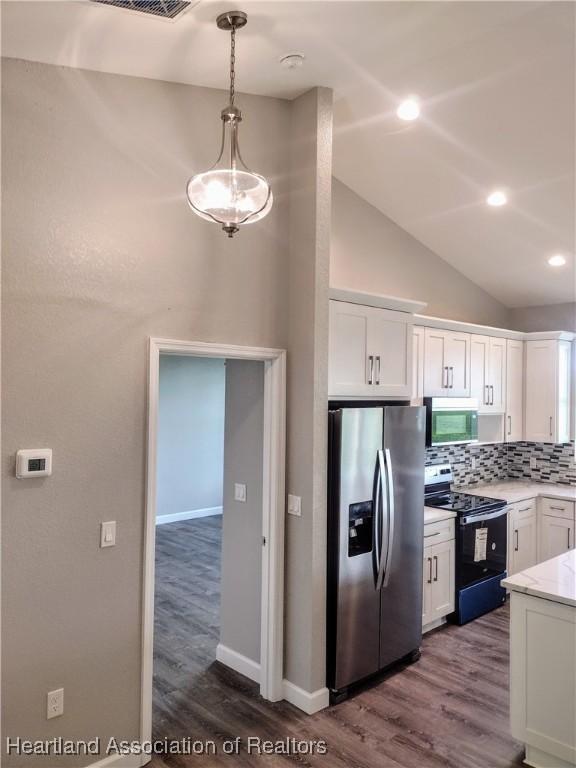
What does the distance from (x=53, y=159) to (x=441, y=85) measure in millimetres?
2224

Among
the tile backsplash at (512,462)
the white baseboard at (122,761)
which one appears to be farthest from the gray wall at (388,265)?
the white baseboard at (122,761)

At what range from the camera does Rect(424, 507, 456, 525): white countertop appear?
4125mm

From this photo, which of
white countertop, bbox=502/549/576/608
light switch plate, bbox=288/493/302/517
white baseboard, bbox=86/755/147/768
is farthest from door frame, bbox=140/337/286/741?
white countertop, bbox=502/549/576/608

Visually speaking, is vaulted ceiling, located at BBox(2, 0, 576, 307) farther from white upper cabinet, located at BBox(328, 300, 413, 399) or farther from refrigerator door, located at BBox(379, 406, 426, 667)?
refrigerator door, located at BBox(379, 406, 426, 667)

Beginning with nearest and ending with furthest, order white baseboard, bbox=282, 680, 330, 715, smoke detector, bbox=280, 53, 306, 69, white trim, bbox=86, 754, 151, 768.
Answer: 1. white trim, bbox=86, 754, 151, 768
2. smoke detector, bbox=280, 53, 306, 69
3. white baseboard, bbox=282, 680, 330, 715

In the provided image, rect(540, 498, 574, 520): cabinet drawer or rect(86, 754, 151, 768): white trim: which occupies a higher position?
rect(540, 498, 574, 520): cabinet drawer

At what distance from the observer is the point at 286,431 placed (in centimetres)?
332

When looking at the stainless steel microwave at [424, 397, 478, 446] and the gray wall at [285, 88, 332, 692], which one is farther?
the stainless steel microwave at [424, 397, 478, 446]

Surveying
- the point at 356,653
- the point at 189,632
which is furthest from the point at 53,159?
the point at 189,632

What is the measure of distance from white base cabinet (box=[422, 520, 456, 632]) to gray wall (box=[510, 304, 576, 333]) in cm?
277

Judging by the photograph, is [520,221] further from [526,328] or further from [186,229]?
[186,229]

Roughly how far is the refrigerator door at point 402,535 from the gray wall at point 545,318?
2.97m

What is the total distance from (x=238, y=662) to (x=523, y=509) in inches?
120

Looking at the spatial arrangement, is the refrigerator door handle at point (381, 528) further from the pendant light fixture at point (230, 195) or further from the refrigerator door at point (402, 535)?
the pendant light fixture at point (230, 195)
